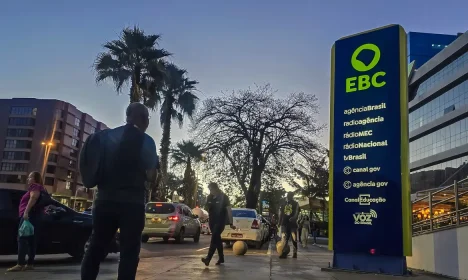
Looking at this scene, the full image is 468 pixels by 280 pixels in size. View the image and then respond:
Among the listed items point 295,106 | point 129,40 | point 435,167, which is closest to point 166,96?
point 129,40

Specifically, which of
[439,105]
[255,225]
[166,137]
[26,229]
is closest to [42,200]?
[26,229]

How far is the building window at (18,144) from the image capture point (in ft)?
303

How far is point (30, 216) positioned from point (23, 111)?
312ft

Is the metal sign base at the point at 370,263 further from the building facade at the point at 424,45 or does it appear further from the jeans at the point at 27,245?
the building facade at the point at 424,45

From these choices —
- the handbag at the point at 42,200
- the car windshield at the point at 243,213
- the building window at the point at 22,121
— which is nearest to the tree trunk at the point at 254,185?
the car windshield at the point at 243,213

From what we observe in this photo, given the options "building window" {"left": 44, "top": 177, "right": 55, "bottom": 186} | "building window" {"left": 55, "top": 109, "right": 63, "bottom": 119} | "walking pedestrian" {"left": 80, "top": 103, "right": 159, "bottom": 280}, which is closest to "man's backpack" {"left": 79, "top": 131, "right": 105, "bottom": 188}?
"walking pedestrian" {"left": 80, "top": 103, "right": 159, "bottom": 280}

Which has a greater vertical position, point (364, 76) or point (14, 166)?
point (14, 166)

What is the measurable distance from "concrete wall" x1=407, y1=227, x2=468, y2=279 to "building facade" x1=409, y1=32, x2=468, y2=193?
130 feet

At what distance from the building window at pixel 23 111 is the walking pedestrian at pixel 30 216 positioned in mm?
92750

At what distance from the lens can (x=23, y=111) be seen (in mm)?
93375

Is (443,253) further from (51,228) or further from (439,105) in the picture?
(439,105)

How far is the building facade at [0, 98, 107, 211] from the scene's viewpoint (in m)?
91.2

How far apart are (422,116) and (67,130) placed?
228 ft

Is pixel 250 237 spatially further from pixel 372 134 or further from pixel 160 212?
pixel 372 134
